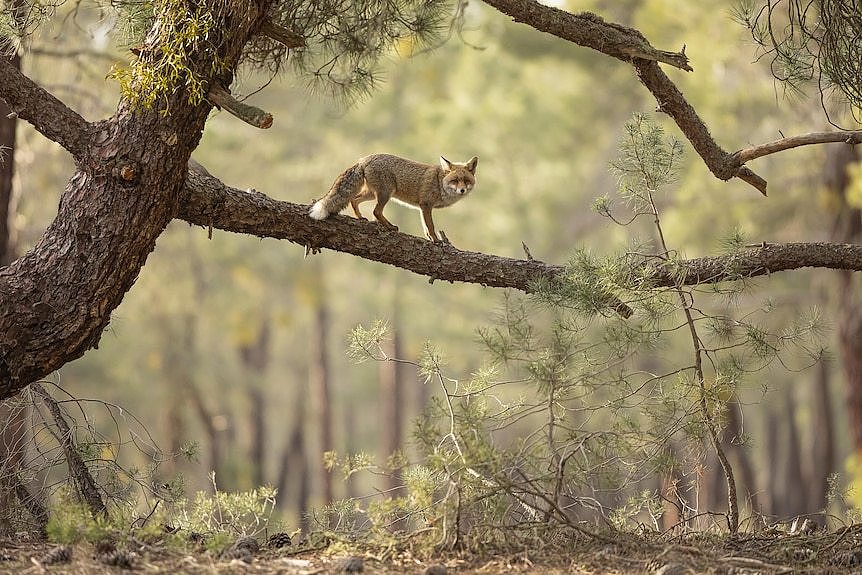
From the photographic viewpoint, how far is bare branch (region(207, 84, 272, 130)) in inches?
181

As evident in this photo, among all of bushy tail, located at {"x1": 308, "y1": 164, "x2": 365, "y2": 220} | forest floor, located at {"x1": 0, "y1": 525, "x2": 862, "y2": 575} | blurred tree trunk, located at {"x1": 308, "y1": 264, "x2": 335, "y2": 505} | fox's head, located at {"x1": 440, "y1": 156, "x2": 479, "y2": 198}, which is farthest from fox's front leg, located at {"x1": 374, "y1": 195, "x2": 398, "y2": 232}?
blurred tree trunk, located at {"x1": 308, "y1": 264, "x2": 335, "y2": 505}

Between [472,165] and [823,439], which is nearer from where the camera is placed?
[472,165]

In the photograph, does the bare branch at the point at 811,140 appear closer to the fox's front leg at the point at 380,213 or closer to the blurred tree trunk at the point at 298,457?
the fox's front leg at the point at 380,213

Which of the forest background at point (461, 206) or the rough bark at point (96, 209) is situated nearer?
the rough bark at point (96, 209)

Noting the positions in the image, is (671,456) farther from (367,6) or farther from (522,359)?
(367,6)

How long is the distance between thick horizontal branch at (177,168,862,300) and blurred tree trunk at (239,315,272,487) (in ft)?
56.8

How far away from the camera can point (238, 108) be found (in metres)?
4.63

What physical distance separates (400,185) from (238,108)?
2.17 metres

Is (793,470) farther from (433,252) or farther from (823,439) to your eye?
(433,252)

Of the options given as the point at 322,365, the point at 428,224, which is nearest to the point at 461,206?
the point at 322,365

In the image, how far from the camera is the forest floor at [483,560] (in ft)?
13.2

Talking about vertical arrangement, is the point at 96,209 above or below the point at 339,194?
below

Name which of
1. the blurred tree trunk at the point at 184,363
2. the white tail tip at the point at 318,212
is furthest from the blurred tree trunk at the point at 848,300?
the blurred tree trunk at the point at 184,363

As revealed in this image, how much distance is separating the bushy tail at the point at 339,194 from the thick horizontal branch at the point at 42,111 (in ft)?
4.20
